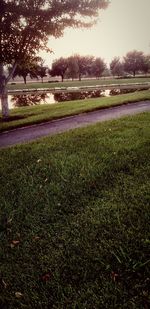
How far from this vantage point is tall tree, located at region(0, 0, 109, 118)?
46.2 feet

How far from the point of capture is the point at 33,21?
1450 cm

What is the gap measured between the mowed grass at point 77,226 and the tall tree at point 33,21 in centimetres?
880

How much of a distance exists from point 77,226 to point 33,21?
41.5 ft

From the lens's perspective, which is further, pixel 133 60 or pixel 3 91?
pixel 133 60

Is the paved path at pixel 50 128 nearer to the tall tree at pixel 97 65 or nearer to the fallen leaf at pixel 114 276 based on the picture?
the fallen leaf at pixel 114 276

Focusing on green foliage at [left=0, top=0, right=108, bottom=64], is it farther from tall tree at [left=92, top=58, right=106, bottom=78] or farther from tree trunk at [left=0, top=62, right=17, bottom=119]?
tall tree at [left=92, top=58, right=106, bottom=78]

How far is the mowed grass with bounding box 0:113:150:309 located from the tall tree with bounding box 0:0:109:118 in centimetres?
880

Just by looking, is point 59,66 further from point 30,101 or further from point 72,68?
point 30,101

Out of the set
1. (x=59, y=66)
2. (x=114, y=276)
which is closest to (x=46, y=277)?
(x=114, y=276)

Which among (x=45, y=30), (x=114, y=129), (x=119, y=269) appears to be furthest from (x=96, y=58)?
(x=119, y=269)

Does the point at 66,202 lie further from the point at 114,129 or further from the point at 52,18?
the point at 52,18

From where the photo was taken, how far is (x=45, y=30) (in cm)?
1480

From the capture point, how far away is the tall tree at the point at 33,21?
46.2 feet

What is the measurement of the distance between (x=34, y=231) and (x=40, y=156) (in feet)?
10.9
